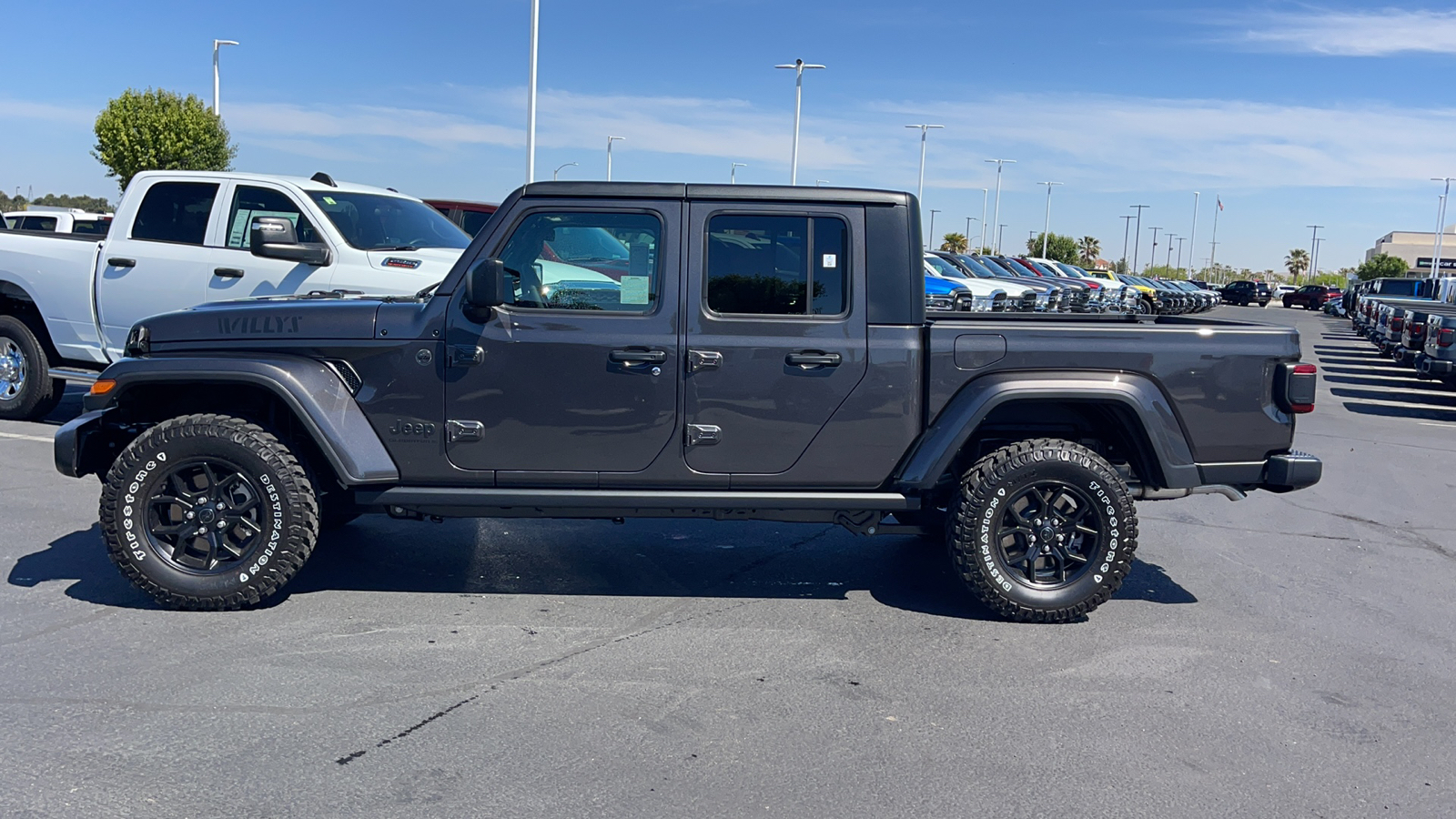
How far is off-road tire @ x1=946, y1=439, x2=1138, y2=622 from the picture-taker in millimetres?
5168

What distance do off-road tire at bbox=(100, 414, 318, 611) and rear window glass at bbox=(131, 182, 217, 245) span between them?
4721 millimetres

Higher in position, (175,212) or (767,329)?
(175,212)

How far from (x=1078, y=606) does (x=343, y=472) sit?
3242 mm

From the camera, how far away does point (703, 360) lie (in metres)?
5.04

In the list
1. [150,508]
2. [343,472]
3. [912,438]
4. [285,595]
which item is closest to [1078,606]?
[912,438]

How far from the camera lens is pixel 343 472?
4988 mm

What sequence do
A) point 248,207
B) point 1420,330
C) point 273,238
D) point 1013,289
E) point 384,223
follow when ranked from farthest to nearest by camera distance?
point 1013,289 < point 1420,330 < point 384,223 < point 248,207 < point 273,238

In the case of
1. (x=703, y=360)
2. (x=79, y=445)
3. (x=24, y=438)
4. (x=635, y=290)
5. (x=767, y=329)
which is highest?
(x=635, y=290)

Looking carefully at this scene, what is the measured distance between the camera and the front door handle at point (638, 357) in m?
5.04

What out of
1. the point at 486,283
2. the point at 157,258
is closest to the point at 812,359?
the point at 486,283

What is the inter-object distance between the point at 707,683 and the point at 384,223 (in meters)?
6.16

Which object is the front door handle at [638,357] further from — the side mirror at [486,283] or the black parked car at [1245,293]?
the black parked car at [1245,293]

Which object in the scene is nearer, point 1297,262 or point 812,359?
point 812,359

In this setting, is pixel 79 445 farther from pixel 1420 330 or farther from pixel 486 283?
pixel 1420 330
